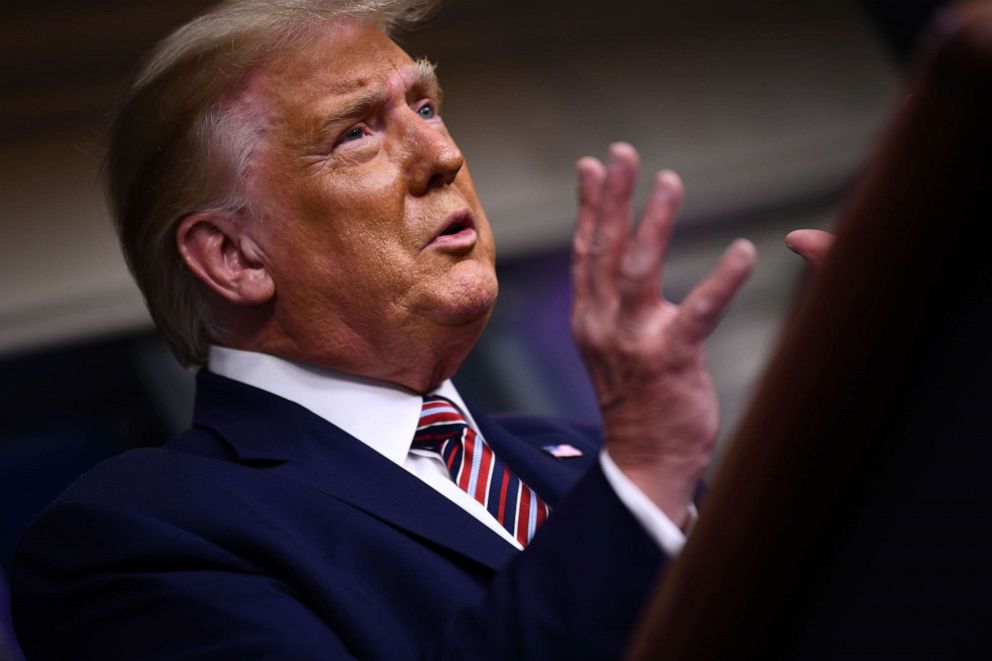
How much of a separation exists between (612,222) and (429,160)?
0.66 metres

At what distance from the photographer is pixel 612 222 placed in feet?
2.89

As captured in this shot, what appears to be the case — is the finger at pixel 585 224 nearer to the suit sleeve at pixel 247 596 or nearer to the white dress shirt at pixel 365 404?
the suit sleeve at pixel 247 596

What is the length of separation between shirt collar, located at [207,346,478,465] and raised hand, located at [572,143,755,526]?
0.52m

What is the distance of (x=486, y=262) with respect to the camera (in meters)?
1.48

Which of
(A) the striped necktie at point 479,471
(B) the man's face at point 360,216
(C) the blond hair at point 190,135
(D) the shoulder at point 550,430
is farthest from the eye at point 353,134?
(D) the shoulder at point 550,430

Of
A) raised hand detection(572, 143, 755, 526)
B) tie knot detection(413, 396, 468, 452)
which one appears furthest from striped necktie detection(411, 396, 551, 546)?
raised hand detection(572, 143, 755, 526)

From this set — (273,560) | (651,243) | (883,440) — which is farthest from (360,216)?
Result: (883,440)

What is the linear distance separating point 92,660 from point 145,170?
2.09 feet

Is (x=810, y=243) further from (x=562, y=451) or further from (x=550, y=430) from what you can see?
(x=550, y=430)

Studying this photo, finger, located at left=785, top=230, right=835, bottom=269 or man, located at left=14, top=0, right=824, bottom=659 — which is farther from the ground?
finger, located at left=785, top=230, right=835, bottom=269

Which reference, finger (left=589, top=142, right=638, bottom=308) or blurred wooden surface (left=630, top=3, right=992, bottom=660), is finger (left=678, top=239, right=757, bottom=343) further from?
blurred wooden surface (left=630, top=3, right=992, bottom=660)

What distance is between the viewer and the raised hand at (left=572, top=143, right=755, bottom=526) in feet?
2.85

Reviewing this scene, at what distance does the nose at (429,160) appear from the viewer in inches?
58.7

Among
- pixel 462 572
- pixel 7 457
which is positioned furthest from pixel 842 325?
pixel 7 457
